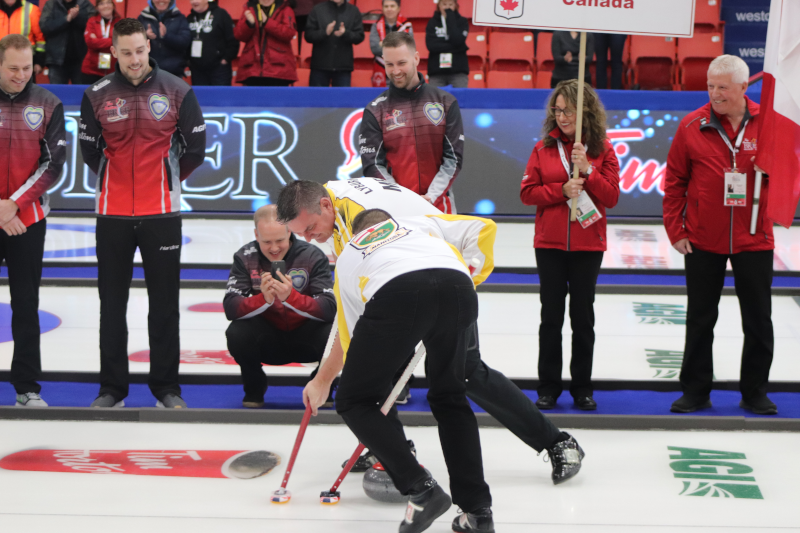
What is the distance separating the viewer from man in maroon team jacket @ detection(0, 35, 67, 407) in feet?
14.3

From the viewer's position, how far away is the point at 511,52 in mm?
11594

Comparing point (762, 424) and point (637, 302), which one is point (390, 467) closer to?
point (762, 424)

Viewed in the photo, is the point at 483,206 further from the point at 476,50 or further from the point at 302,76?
the point at 302,76

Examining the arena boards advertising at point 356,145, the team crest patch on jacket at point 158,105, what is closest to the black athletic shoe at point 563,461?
the team crest patch on jacket at point 158,105

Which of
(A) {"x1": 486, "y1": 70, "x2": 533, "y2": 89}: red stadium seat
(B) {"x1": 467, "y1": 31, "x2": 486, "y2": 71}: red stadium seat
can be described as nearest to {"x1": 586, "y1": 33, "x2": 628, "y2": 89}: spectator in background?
(A) {"x1": 486, "y1": 70, "x2": 533, "y2": 89}: red stadium seat

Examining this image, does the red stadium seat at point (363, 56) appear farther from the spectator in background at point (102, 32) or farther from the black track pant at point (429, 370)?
the black track pant at point (429, 370)

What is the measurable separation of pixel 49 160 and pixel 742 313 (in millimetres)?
3513

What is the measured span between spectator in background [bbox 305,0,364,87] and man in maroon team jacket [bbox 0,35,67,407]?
5502 millimetres

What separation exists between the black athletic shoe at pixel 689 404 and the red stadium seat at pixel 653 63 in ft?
24.6

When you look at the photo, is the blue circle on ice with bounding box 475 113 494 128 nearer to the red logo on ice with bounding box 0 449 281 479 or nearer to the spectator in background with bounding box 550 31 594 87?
the spectator in background with bounding box 550 31 594 87

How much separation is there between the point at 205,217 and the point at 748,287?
670cm

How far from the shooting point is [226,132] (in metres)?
9.67

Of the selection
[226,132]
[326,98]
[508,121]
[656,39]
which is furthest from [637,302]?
[656,39]

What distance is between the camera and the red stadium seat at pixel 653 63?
11227 mm
